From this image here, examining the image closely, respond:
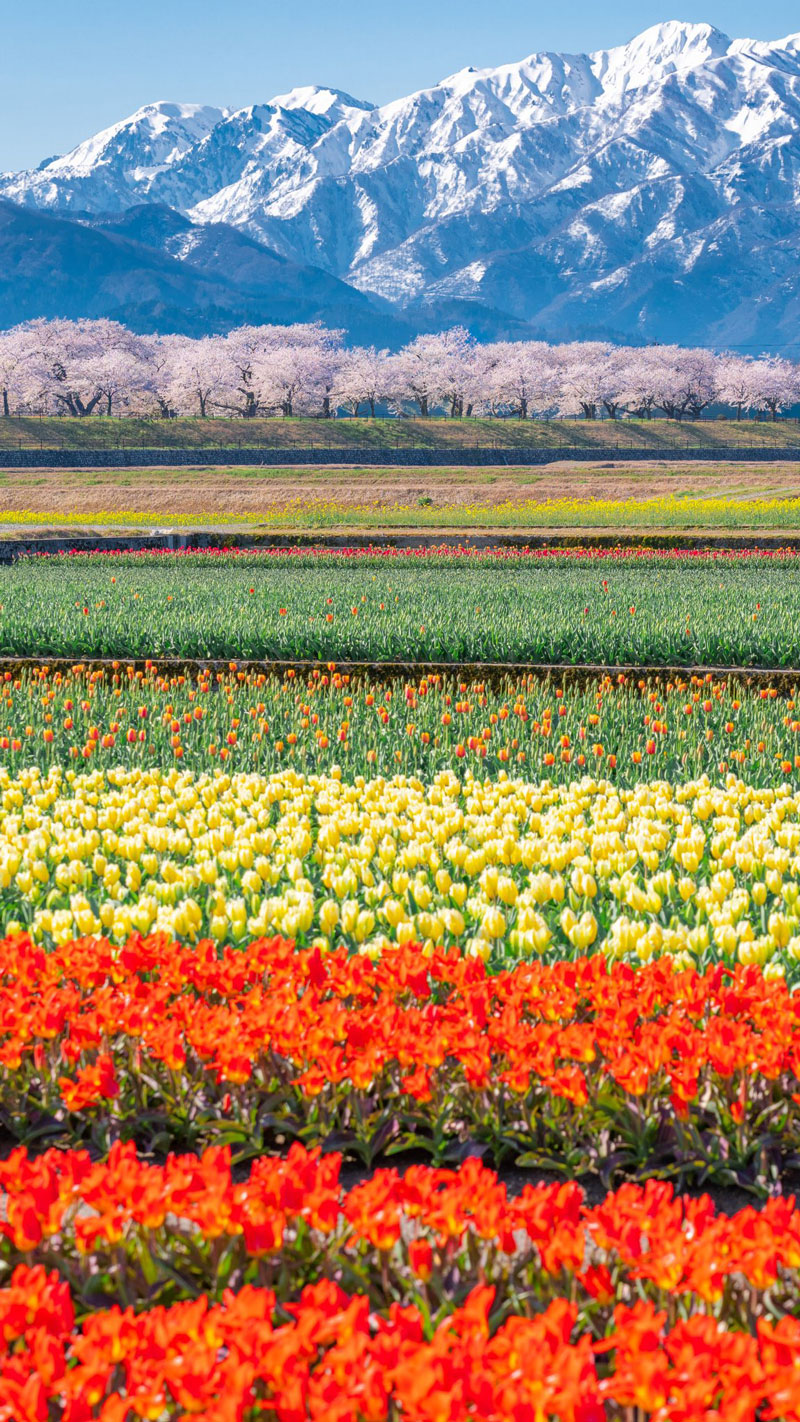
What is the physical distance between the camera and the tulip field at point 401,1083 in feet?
8.38

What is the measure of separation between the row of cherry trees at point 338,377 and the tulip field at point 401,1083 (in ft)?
332

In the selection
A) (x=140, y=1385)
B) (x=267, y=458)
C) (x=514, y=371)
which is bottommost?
(x=140, y=1385)

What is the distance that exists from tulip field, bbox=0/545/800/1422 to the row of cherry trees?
332 feet

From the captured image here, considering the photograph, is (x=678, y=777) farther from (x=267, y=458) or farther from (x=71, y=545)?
(x=267, y=458)

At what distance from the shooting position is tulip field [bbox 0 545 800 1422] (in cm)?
255

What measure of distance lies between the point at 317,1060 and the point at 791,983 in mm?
2216

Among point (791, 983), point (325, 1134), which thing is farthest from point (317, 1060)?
point (791, 983)

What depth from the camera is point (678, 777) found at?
8.60 meters

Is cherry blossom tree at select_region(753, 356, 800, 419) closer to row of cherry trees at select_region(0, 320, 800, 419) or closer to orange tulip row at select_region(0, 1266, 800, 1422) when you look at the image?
row of cherry trees at select_region(0, 320, 800, 419)

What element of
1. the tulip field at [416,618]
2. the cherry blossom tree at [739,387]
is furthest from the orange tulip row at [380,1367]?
the cherry blossom tree at [739,387]

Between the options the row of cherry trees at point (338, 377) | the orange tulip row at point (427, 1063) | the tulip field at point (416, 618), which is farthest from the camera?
the row of cherry trees at point (338, 377)

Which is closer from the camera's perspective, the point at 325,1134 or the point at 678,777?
the point at 325,1134

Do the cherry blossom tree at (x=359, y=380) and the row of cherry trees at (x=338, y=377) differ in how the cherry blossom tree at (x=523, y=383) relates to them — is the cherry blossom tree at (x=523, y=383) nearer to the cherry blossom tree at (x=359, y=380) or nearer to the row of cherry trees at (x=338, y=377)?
the row of cherry trees at (x=338, y=377)

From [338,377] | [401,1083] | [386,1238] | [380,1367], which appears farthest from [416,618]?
[338,377]
